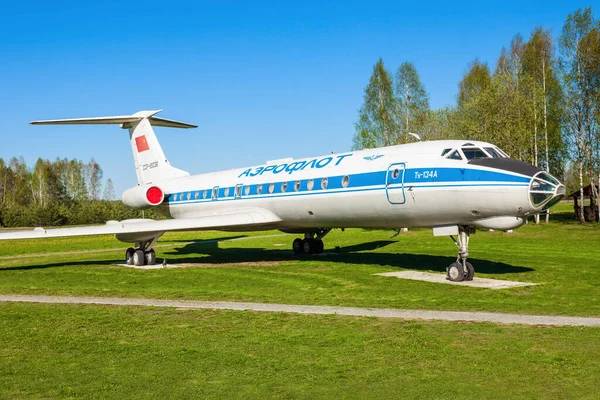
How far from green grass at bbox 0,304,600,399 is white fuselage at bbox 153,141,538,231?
580 centimetres

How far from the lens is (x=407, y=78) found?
57406mm

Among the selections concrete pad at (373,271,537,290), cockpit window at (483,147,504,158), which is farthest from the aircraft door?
cockpit window at (483,147,504,158)

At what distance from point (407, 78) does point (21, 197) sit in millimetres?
84486

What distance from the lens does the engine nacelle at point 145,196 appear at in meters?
29.5

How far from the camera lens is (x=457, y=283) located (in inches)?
641

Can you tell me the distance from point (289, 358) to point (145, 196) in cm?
2229

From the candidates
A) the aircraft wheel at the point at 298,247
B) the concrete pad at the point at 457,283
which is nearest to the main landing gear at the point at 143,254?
the aircraft wheel at the point at 298,247

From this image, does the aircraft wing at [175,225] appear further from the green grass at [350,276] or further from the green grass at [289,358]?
the green grass at [289,358]

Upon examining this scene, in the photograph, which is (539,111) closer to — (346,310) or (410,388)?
(346,310)

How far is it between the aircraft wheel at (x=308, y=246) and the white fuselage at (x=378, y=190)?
7.51ft

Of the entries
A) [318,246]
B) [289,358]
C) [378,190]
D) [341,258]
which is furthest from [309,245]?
[289,358]

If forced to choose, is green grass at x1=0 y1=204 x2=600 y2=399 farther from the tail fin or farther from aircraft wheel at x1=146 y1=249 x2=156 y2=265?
the tail fin

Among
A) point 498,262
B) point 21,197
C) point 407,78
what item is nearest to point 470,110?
point 407,78

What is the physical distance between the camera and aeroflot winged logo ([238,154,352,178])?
21.2 m
